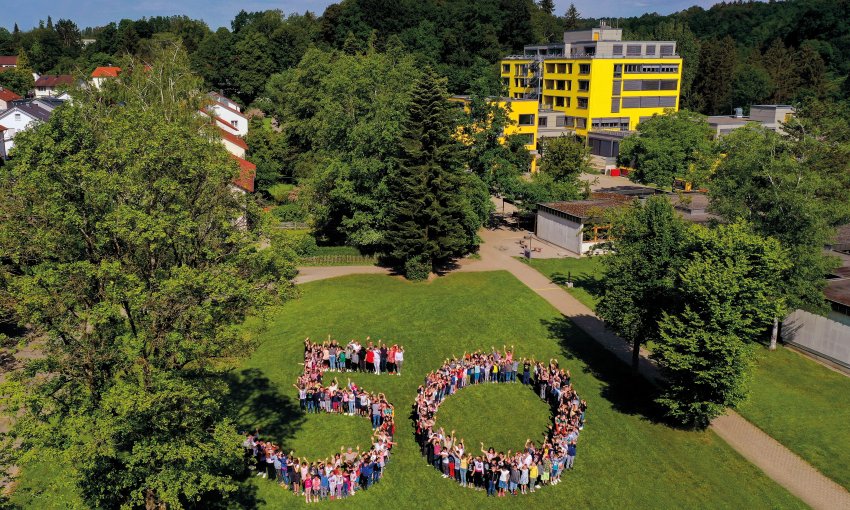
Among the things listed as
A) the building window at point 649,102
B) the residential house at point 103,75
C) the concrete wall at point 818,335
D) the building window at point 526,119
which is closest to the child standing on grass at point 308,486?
the concrete wall at point 818,335

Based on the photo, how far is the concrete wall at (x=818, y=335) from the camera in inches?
1136

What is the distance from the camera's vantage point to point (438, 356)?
93.9 feet

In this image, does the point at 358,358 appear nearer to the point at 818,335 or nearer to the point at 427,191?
the point at 427,191

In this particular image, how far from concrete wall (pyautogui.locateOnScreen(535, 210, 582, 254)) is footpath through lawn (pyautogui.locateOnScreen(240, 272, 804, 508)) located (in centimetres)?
888

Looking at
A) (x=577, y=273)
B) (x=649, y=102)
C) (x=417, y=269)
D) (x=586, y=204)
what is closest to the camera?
(x=417, y=269)

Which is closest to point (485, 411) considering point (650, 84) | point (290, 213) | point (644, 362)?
point (644, 362)

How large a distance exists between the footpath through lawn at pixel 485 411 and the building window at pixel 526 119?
35.6 m

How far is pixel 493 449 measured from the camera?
2133 centimetres

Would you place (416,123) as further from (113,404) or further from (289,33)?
(289,33)

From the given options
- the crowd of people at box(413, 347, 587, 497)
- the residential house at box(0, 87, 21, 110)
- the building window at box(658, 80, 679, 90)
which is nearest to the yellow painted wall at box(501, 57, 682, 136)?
the building window at box(658, 80, 679, 90)

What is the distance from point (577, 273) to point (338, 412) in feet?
69.0

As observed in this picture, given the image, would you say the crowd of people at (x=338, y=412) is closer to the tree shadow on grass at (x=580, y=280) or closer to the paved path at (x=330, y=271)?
the paved path at (x=330, y=271)

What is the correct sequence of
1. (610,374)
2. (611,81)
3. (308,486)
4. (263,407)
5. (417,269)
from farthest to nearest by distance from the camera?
(611,81), (417,269), (610,374), (263,407), (308,486)

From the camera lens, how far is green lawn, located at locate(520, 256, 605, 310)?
36750mm
